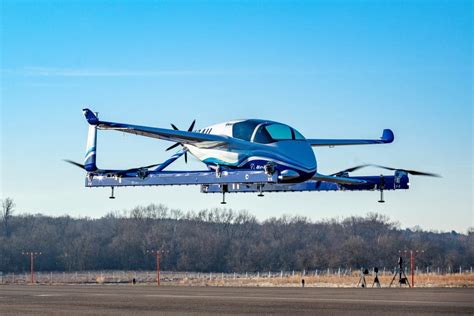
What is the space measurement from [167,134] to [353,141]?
988 cm

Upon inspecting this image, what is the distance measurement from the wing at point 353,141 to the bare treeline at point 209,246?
93694 mm

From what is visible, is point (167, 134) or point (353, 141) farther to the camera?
point (353, 141)

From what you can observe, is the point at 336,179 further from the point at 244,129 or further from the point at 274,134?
the point at 244,129

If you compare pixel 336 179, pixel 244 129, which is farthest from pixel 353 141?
pixel 244 129

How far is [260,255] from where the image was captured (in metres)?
161

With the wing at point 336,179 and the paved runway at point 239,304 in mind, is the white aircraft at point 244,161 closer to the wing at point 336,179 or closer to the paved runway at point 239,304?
the wing at point 336,179

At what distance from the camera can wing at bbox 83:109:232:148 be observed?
46781 mm

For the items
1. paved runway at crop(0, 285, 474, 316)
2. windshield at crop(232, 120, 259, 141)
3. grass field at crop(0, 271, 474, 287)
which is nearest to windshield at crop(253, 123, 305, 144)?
windshield at crop(232, 120, 259, 141)

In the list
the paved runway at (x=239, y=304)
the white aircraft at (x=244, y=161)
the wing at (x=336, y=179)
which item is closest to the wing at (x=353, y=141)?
the white aircraft at (x=244, y=161)

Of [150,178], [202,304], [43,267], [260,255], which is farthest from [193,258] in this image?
[202,304]

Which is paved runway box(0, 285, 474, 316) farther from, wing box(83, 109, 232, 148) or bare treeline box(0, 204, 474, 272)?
bare treeline box(0, 204, 474, 272)

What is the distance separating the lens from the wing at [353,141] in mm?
50531

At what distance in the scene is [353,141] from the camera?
168ft

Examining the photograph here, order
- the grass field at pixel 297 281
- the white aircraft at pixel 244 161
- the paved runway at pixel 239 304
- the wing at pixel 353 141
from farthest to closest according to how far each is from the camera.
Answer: the grass field at pixel 297 281, the wing at pixel 353 141, the white aircraft at pixel 244 161, the paved runway at pixel 239 304
